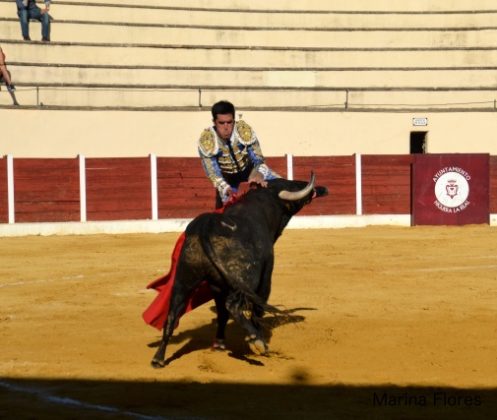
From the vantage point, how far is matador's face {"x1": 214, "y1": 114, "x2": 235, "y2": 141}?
5836 millimetres

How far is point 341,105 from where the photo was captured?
18.6 m

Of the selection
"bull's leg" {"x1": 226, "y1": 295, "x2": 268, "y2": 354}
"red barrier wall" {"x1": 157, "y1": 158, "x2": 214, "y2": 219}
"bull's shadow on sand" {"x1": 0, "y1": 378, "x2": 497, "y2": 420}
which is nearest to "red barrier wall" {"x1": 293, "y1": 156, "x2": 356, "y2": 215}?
"red barrier wall" {"x1": 157, "y1": 158, "x2": 214, "y2": 219}

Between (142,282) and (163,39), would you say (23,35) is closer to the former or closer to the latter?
(163,39)

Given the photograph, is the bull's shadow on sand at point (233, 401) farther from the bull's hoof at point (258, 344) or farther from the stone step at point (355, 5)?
the stone step at point (355, 5)

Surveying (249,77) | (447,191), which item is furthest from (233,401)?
(249,77)

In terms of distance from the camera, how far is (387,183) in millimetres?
16406

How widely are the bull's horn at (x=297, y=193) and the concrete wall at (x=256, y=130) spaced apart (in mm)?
11547

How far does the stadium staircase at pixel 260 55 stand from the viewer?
1788 centimetres

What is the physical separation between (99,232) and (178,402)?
11081mm

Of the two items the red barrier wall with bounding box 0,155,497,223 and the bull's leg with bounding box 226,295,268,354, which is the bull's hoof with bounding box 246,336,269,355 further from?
the red barrier wall with bounding box 0,155,497,223

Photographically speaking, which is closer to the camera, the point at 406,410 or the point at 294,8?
the point at 406,410

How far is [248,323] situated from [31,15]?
14.0m

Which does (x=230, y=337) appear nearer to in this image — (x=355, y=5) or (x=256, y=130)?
(x=256, y=130)

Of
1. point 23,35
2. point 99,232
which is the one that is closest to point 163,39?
point 23,35
